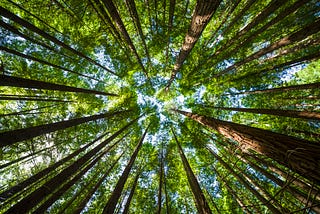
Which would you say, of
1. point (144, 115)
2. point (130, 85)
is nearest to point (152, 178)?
point (144, 115)

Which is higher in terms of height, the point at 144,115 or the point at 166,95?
the point at 166,95

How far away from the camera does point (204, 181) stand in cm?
1142

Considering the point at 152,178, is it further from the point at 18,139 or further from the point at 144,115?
the point at 18,139

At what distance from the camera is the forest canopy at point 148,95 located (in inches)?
286

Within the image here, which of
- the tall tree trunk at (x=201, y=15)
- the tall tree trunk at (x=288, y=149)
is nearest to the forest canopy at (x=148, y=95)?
the tall tree trunk at (x=201, y=15)

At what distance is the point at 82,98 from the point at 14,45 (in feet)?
14.4

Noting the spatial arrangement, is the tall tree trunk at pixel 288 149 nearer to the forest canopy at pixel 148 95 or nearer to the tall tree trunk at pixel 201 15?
the forest canopy at pixel 148 95

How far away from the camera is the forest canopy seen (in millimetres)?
7270

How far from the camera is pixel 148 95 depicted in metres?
16.2

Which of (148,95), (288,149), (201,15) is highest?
(148,95)

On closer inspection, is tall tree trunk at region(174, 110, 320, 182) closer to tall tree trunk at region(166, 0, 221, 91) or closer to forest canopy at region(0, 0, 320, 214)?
forest canopy at region(0, 0, 320, 214)

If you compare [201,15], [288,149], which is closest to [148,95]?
[201,15]

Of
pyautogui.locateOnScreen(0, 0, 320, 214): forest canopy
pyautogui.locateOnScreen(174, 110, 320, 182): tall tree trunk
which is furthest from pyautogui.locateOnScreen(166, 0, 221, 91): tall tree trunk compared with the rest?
pyautogui.locateOnScreen(174, 110, 320, 182): tall tree trunk

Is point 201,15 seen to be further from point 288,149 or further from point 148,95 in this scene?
point 148,95
